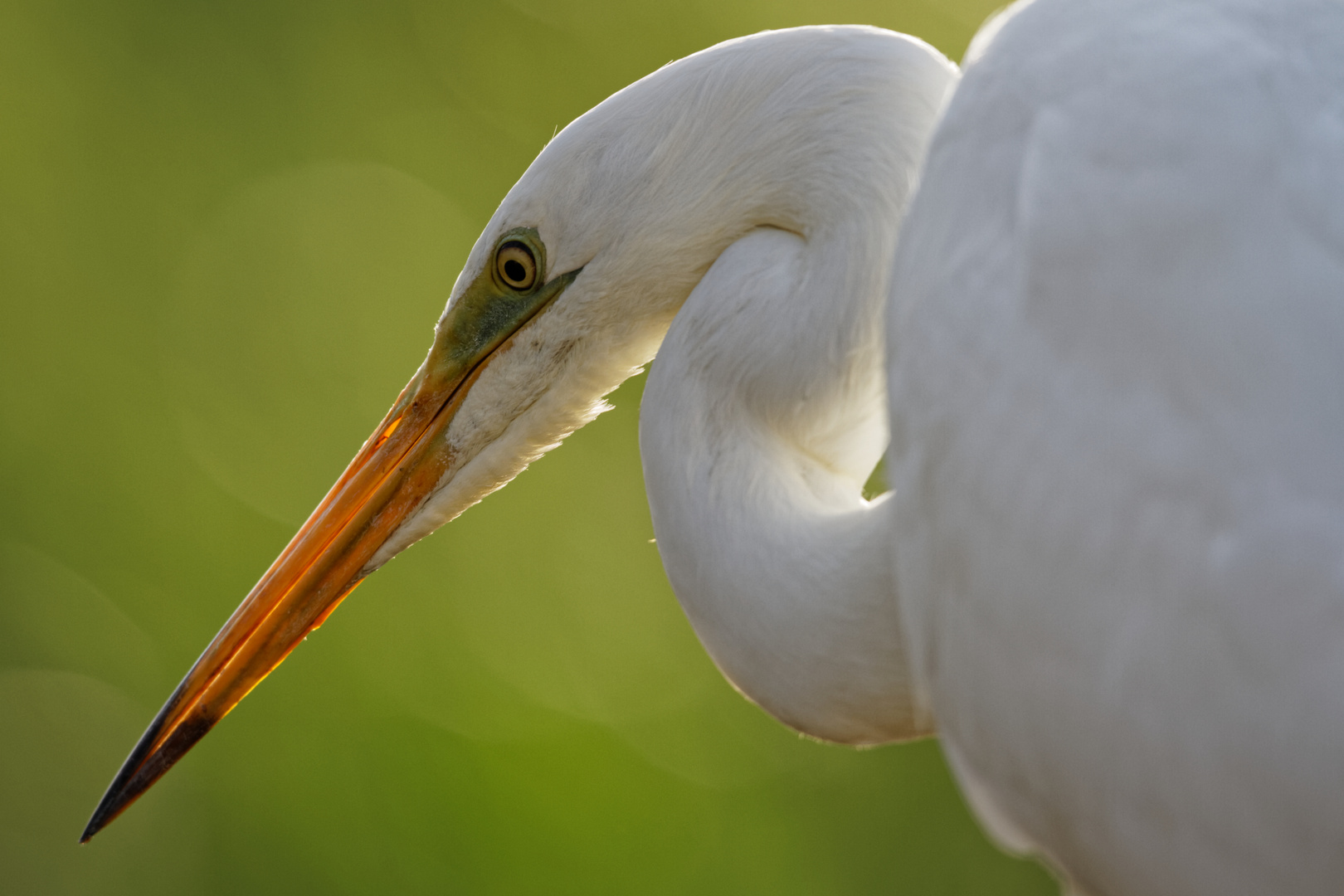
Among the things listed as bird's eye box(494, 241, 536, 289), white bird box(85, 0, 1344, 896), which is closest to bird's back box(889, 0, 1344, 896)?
white bird box(85, 0, 1344, 896)

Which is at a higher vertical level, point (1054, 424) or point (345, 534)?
point (1054, 424)

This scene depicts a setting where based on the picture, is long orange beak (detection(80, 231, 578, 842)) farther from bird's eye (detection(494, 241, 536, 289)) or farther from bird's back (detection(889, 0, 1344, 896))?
bird's back (detection(889, 0, 1344, 896))

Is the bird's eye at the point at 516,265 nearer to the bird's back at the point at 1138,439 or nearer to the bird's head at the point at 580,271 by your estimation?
the bird's head at the point at 580,271

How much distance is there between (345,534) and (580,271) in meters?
0.33

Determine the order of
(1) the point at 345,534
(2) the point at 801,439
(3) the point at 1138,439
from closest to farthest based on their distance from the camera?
(3) the point at 1138,439, (2) the point at 801,439, (1) the point at 345,534

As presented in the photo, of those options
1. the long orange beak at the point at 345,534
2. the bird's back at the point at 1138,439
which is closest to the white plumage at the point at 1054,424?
the bird's back at the point at 1138,439

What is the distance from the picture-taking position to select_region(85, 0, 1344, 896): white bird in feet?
1.83

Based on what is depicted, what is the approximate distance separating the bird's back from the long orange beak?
1.38 feet

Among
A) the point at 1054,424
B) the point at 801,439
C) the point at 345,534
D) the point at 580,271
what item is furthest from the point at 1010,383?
the point at 345,534

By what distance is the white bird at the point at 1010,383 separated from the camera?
1.83 feet

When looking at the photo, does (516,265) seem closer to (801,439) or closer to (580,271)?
(580,271)

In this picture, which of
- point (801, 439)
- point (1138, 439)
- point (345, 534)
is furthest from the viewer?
point (345, 534)

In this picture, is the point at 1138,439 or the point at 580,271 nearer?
the point at 1138,439

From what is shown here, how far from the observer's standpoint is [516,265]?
3.11 ft
